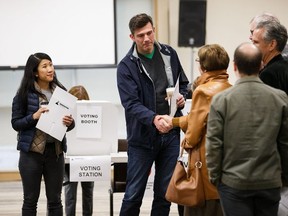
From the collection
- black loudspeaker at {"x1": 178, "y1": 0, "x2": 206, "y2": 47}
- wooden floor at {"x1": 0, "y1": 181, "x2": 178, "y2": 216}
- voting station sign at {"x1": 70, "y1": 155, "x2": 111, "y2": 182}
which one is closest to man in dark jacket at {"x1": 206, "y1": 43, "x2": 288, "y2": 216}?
voting station sign at {"x1": 70, "y1": 155, "x2": 111, "y2": 182}

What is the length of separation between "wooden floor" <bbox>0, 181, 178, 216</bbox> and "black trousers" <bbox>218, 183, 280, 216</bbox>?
7.66 ft

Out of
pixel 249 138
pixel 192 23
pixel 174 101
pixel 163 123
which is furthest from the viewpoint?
pixel 192 23

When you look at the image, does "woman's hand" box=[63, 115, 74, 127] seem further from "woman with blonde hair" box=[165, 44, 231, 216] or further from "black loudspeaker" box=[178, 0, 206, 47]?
"black loudspeaker" box=[178, 0, 206, 47]

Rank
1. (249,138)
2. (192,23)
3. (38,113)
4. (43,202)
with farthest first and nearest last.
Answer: (192,23) < (43,202) < (38,113) < (249,138)

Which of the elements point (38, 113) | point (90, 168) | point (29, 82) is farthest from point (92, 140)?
point (29, 82)

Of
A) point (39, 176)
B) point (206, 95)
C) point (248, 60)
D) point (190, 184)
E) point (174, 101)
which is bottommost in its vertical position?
point (39, 176)

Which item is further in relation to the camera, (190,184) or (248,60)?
(190,184)

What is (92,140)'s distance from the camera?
3.64 meters

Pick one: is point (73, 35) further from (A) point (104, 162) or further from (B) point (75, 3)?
(A) point (104, 162)

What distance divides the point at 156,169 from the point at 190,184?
1.97 ft

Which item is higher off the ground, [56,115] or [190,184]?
[56,115]

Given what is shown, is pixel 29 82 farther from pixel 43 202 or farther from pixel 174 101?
pixel 43 202

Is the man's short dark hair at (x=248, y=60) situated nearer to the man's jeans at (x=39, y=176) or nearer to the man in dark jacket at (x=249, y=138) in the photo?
the man in dark jacket at (x=249, y=138)

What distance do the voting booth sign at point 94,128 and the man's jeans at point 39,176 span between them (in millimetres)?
202
